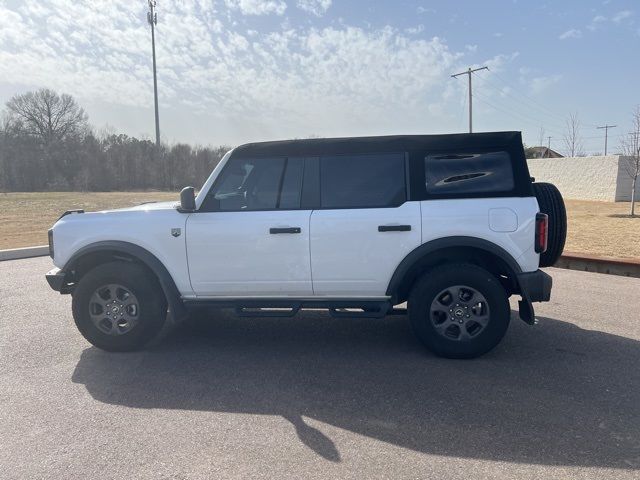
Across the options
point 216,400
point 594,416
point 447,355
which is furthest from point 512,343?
point 216,400

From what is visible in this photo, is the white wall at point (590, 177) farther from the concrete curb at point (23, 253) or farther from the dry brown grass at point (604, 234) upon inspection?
the concrete curb at point (23, 253)

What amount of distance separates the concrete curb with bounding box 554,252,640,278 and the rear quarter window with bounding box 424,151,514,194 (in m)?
4.35

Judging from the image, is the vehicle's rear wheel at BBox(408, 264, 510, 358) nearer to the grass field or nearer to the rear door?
the rear door

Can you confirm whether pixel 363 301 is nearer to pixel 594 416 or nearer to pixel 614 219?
pixel 594 416

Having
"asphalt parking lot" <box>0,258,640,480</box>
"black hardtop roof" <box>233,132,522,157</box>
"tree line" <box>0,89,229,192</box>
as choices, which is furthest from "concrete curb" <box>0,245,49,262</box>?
"tree line" <box>0,89,229,192</box>

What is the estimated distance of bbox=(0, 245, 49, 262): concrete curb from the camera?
35.6 ft

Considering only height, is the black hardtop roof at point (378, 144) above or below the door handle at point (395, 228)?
above

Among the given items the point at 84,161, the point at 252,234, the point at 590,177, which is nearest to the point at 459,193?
the point at 252,234

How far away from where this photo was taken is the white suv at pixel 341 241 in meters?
4.16

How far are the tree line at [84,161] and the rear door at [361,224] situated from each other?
49.2 meters

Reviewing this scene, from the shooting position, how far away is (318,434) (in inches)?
122

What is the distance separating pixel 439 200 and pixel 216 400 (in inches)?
99.6

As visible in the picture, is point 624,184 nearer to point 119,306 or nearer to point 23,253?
point 23,253

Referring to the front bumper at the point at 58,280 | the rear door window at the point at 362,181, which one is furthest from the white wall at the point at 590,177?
the front bumper at the point at 58,280
